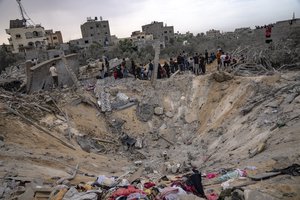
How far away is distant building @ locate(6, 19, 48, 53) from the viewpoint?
44000 millimetres

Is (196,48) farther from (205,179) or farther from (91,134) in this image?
(205,179)

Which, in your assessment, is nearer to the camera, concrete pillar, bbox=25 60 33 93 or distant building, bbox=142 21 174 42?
concrete pillar, bbox=25 60 33 93

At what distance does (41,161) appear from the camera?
25.1 ft

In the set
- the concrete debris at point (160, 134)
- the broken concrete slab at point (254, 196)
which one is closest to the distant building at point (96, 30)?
the concrete debris at point (160, 134)

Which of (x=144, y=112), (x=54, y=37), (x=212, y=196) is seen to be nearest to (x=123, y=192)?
(x=212, y=196)

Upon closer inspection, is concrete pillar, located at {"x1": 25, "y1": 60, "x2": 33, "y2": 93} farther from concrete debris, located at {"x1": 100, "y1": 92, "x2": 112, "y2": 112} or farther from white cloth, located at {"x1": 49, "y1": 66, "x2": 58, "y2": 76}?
concrete debris, located at {"x1": 100, "y1": 92, "x2": 112, "y2": 112}

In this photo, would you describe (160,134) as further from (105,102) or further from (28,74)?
(28,74)

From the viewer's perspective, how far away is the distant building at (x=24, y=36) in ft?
144

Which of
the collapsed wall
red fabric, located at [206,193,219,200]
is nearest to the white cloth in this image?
the collapsed wall

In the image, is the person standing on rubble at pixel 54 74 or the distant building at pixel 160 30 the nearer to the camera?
the person standing on rubble at pixel 54 74

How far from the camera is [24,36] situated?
4466 centimetres

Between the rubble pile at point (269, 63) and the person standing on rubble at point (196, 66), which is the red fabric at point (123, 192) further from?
the person standing on rubble at point (196, 66)

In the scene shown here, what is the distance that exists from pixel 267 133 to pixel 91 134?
6623mm

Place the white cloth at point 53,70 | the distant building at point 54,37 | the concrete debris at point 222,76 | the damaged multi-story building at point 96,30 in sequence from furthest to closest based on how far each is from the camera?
the distant building at point 54,37 < the damaged multi-story building at point 96,30 < the white cloth at point 53,70 < the concrete debris at point 222,76
